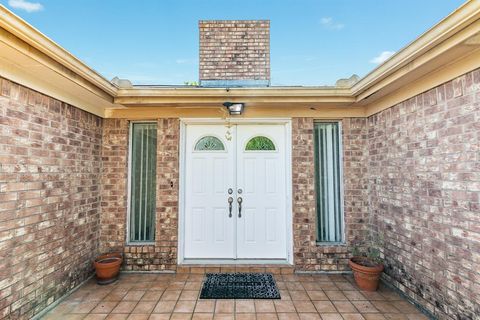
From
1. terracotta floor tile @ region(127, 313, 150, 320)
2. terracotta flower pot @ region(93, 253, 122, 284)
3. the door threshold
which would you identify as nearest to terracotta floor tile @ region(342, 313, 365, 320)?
the door threshold

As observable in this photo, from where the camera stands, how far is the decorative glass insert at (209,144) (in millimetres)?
3619

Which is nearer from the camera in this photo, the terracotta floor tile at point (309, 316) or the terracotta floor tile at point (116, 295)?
the terracotta floor tile at point (309, 316)

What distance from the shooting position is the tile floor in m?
2.38

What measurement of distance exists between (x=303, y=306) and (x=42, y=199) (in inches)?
114

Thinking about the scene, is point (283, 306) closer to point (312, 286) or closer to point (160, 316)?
point (312, 286)

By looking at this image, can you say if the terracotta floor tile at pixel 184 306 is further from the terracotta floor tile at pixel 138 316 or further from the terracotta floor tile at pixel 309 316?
the terracotta floor tile at pixel 309 316

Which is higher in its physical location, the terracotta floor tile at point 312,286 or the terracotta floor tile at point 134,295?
the terracotta floor tile at point 134,295

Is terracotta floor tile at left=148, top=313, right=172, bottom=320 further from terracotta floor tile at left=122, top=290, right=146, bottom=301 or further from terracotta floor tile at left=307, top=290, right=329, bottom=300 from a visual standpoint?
terracotta floor tile at left=307, top=290, right=329, bottom=300

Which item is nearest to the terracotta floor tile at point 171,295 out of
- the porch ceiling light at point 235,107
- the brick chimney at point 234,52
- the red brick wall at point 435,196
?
the porch ceiling light at point 235,107

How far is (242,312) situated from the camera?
7.93ft

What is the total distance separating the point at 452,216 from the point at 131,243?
371 cm

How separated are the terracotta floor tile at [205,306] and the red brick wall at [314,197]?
1339mm

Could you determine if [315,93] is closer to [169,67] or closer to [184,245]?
[184,245]

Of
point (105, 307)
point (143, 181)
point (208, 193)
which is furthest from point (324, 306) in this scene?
point (143, 181)
